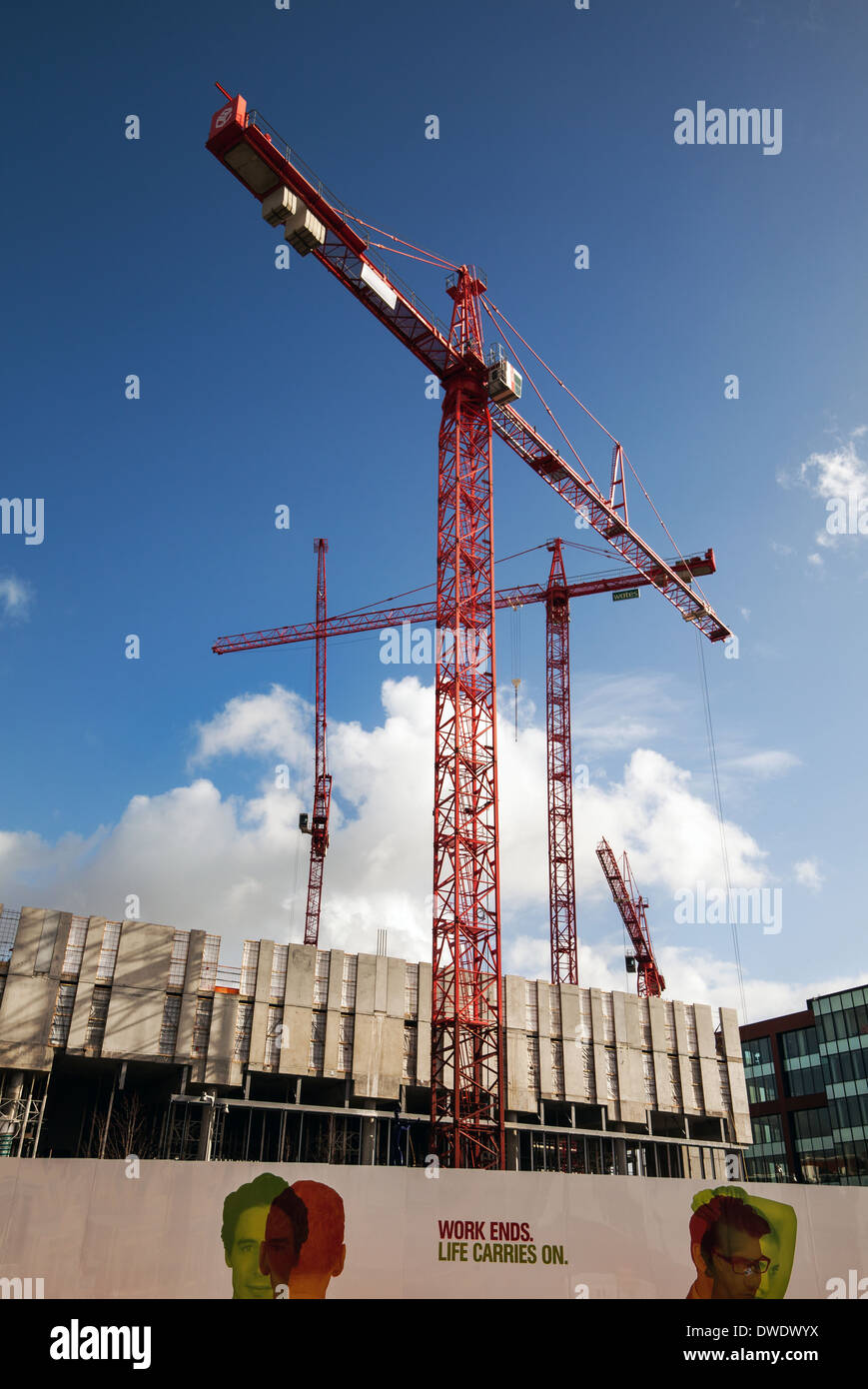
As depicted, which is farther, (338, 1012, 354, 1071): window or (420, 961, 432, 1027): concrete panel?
(420, 961, 432, 1027): concrete panel

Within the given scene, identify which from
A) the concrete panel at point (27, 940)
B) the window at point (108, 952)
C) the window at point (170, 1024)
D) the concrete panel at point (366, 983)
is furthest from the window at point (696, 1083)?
the concrete panel at point (27, 940)

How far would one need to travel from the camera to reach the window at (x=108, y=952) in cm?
4538

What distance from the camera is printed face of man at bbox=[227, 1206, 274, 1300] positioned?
686 inches

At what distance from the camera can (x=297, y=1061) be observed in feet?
157

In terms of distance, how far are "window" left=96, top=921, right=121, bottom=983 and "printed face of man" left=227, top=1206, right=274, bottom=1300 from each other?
3048 centimetres

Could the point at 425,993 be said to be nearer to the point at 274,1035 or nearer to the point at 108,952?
the point at 274,1035

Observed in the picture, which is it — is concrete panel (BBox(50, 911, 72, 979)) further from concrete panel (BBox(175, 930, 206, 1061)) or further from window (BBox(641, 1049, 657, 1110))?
window (BBox(641, 1049, 657, 1110))

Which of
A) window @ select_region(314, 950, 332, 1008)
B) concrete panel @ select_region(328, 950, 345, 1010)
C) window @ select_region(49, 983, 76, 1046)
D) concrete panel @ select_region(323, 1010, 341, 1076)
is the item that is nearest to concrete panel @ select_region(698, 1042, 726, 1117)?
concrete panel @ select_region(323, 1010, 341, 1076)

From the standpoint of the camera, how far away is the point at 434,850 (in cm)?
4409

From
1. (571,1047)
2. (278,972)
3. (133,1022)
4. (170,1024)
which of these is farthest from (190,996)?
(571,1047)

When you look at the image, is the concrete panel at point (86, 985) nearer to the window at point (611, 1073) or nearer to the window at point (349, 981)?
the window at point (349, 981)

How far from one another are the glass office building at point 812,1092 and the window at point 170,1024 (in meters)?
60.0
